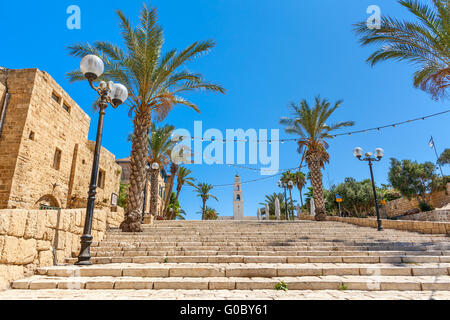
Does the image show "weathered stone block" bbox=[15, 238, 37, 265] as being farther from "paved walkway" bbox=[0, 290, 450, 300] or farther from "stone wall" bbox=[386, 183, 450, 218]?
"stone wall" bbox=[386, 183, 450, 218]

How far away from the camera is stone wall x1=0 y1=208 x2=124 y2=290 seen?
4.15m

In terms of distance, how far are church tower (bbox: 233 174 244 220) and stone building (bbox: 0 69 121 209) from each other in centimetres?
2380

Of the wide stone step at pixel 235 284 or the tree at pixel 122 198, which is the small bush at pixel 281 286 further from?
the tree at pixel 122 198

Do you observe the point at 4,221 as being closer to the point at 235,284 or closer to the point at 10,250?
the point at 10,250

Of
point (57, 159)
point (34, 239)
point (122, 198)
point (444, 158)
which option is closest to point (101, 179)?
point (57, 159)

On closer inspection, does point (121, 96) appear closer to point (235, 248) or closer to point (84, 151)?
point (235, 248)

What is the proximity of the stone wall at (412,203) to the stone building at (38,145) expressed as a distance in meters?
33.3

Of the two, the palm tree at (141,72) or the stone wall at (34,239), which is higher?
the palm tree at (141,72)

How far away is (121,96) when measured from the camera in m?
6.66

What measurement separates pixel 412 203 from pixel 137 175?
31704mm

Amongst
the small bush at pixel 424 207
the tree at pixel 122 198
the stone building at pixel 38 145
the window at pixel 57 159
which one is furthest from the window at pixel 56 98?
the small bush at pixel 424 207

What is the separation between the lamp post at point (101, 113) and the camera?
5.44 metres
